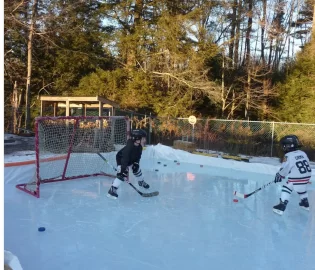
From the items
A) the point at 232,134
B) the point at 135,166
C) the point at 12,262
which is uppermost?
the point at 232,134

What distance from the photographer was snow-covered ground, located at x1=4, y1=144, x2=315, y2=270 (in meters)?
2.76

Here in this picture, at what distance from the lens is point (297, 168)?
4.00m

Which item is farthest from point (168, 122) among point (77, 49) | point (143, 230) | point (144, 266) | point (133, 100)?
point (144, 266)

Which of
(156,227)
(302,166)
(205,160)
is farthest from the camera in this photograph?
(205,160)

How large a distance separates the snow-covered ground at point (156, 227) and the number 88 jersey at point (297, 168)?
481 millimetres

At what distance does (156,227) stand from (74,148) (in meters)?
3.58

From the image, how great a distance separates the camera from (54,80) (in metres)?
13.9

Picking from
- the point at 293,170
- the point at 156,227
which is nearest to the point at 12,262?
the point at 156,227

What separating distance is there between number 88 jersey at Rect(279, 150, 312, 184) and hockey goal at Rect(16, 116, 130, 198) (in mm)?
2915

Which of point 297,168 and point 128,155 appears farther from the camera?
point 128,155

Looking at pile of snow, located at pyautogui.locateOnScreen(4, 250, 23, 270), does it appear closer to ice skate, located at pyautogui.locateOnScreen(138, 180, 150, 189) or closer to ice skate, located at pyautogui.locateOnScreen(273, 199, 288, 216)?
ice skate, located at pyautogui.locateOnScreen(273, 199, 288, 216)

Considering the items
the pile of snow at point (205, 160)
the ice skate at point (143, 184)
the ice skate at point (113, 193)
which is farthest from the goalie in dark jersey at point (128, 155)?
the pile of snow at point (205, 160)

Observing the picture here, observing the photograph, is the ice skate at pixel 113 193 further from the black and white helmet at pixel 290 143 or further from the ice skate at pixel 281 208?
the black and white helmet at pixel 290 143

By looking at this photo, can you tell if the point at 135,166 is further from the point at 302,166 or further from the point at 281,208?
the point at 302,166
